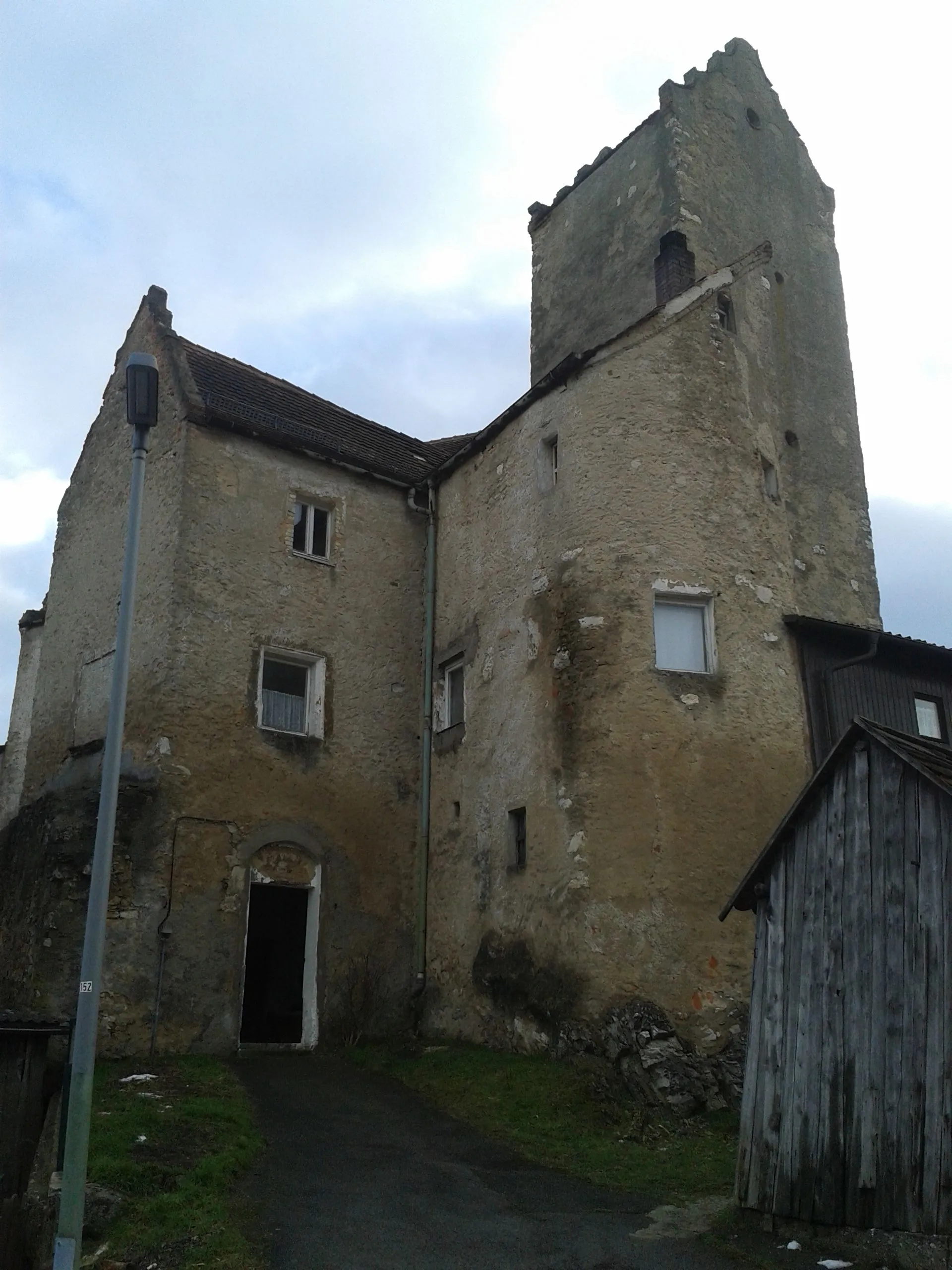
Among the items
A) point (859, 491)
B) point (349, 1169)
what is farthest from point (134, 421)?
point (859, 491)

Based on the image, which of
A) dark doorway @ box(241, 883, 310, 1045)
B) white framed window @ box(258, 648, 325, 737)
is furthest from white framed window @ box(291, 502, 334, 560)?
dark doorway @ box(241, 883, 310, 1045)

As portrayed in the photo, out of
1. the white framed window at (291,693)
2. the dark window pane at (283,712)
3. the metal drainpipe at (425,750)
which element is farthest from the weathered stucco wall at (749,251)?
the dark window pane at (283,712)

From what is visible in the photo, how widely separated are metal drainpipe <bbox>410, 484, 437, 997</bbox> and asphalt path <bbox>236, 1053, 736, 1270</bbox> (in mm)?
4160

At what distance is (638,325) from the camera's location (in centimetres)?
1638

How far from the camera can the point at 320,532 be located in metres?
18.5

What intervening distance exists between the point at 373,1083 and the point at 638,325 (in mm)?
11371

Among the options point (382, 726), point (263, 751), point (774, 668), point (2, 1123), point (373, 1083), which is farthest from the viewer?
point (382, 726)

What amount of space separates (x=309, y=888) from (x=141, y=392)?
9.70 m

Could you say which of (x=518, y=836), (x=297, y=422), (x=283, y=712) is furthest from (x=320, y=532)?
(x=518, y=836)

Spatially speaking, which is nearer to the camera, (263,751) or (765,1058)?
(765,1058)

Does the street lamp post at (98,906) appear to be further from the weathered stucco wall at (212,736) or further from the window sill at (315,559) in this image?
the window sill at (315,559)

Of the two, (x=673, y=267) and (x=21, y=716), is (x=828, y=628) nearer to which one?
(x=673, y=267)

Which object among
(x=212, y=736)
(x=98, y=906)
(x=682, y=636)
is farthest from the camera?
(x=212, y=736)

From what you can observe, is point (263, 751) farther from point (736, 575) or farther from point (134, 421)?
point (134, 421)
